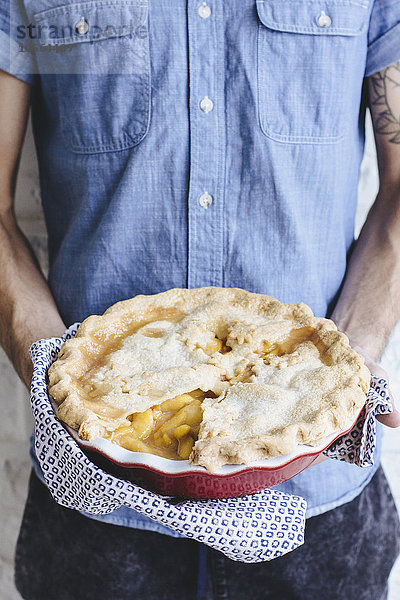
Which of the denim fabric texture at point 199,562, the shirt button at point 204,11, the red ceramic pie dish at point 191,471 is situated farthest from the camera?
the denim fabric texture at point 199,562

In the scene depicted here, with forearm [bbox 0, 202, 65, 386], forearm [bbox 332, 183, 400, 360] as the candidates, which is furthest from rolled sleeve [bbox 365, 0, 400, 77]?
forearm [bbox 0, 202, 65, 386]

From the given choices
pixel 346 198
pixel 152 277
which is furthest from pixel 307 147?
pixel 152 277

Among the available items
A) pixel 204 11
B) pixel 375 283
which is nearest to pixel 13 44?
pixel 204 11

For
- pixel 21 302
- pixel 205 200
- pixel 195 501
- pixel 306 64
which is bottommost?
pixel 195 501

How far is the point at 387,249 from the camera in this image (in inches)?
40.3

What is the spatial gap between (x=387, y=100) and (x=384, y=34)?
0.11 metres

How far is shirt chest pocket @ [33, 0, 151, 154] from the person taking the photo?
0.93 metres

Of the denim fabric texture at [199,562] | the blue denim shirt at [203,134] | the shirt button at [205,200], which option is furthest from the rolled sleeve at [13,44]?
the denim fabric texture at [199,562]

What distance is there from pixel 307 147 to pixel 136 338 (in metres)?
0.45

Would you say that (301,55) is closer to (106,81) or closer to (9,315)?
(106,81)

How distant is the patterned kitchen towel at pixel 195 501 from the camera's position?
60cm

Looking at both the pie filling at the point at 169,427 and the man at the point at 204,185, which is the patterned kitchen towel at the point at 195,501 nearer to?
the pie filling at the point at 169,427

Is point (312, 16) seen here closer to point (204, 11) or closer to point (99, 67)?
point (204, 11)

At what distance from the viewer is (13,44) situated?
98 centimetres
